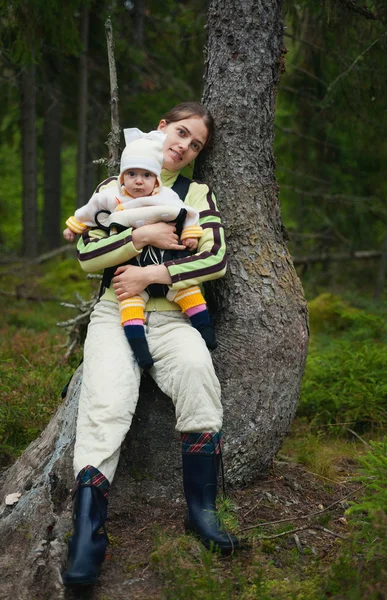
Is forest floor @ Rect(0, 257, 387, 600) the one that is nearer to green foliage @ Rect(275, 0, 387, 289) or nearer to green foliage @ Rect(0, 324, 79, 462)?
green foliage @ Rect(0, 324, 79, 462)

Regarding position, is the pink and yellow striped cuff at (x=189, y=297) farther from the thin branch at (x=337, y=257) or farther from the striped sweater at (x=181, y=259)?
the thin branch at (x=337, y=257)

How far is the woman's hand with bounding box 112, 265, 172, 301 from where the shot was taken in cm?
365

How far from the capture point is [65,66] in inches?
453

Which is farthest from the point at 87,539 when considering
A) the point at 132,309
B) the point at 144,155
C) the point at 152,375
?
the point at 144,155

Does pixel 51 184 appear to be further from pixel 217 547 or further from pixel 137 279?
pixel 217 547

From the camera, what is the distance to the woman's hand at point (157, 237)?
12.2 ft

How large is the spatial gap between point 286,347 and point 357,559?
54.7 inches

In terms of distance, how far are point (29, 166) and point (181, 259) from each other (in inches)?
348

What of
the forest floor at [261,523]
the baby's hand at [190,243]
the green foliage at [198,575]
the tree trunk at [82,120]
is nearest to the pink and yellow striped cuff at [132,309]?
the baby's hand at [190,243]

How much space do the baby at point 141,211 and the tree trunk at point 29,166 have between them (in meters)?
7.55

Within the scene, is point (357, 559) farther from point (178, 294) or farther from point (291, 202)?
point (291, 202)

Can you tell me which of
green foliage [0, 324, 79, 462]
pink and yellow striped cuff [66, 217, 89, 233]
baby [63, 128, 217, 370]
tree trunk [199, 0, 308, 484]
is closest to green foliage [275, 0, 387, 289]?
tree trunk [199, 0, 308, 484]

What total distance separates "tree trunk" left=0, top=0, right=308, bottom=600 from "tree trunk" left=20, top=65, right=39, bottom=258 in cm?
738

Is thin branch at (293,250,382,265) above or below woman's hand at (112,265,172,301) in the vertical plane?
below
